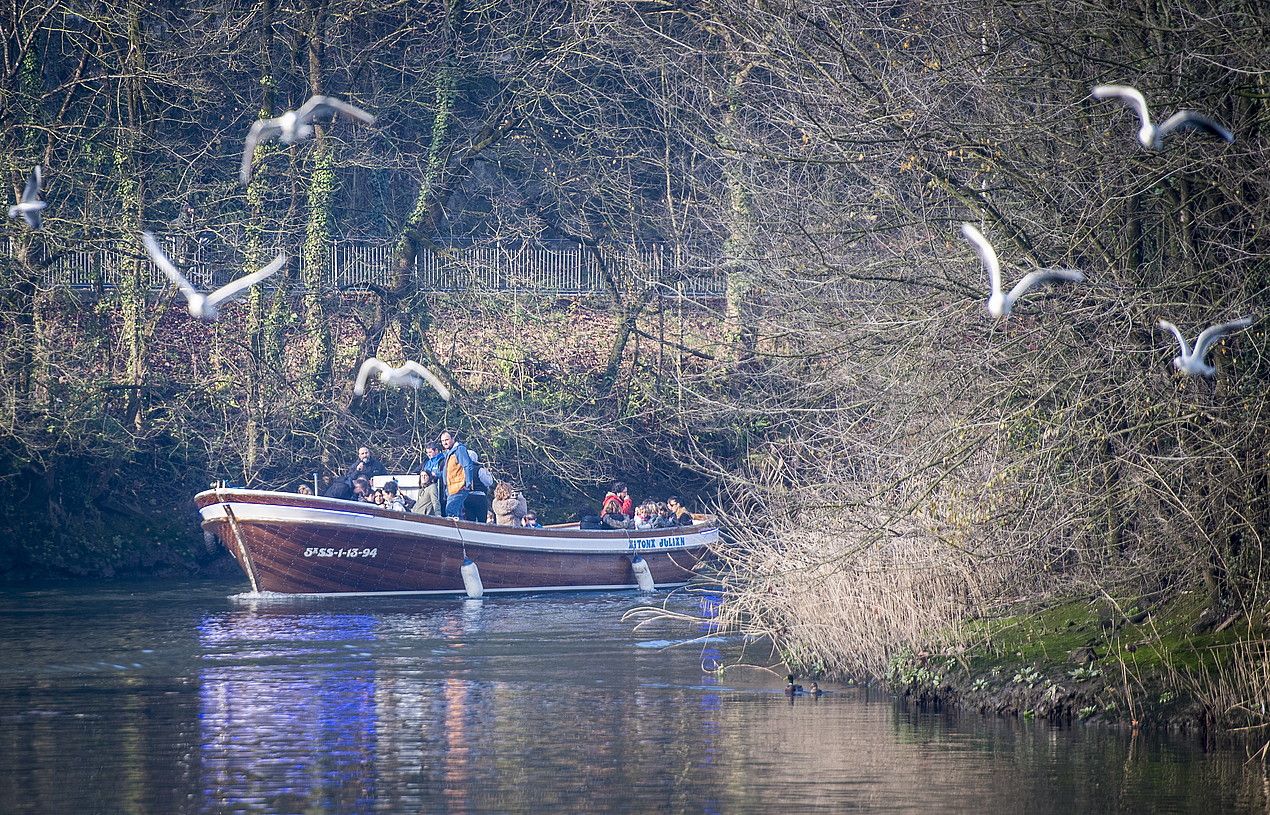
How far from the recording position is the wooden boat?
22797 mm

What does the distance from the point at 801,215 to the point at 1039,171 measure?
505cm

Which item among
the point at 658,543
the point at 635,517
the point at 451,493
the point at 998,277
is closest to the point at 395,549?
the point at 451,493

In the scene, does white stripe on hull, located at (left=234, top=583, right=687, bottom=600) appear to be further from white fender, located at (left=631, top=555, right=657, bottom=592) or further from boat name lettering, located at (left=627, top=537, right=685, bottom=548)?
boat name lettering, located at (left=627, top=537, right=685, bottom=548)

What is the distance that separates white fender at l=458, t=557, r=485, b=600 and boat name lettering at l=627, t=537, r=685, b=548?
8.15 ft

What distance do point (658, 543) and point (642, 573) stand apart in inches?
20.0

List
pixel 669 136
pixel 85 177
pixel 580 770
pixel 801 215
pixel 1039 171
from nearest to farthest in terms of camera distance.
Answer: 1. pixel 580 770
2. pixel 1039 171
3. pixel 801 215
4. pixel 85 177
5. pixel 669 136

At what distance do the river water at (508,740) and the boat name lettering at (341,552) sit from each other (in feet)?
15.5

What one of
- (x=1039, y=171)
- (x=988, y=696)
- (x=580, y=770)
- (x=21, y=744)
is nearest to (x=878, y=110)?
(x=1039, y=171)

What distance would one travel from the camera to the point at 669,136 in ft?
93.5

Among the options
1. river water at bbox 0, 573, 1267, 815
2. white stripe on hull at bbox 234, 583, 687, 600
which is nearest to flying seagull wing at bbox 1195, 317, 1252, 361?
river water at bbox 0, 573, 1267, 815

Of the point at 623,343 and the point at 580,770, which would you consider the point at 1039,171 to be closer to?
the point at 580,770

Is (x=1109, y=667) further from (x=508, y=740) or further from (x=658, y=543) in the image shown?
(x=658, y=543)

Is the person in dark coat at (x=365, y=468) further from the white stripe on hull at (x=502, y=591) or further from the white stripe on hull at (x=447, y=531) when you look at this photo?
the white stripe on hull at (x=502, y=591)

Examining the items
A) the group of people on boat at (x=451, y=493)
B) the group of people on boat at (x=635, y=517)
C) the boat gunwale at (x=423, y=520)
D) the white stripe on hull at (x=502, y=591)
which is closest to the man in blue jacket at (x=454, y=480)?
the group of people on boat at (x=451, y=493)
